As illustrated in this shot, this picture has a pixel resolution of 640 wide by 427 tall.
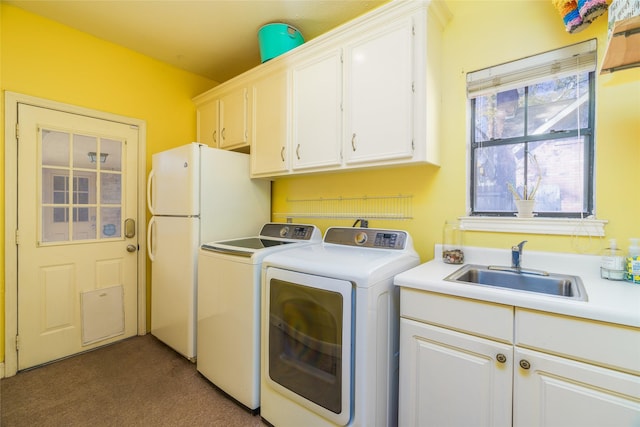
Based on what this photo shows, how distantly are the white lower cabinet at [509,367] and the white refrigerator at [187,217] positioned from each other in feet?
5.23

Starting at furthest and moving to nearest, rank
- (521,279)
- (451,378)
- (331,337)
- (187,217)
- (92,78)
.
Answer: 1. (92,78)
2. (187,217)
3. (521,279)
4. (331,337)
5. (451,378)

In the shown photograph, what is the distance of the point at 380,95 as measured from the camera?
1750 mm

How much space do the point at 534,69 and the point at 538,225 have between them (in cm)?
88

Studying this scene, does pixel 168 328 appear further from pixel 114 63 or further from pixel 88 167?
pixel 114 63

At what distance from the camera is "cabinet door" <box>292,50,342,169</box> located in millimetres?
1948

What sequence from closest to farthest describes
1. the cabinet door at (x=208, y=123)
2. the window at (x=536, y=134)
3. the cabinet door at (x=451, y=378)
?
→ the cabinet door at (x=451, y=378) → the window at (x=536, y=134) → the cabinet door at (x=208, y=123)

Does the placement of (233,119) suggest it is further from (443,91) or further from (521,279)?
(521,279)

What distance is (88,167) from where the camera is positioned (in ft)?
7.98

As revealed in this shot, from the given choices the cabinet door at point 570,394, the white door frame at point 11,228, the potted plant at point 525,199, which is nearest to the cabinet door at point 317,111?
the potted plant at point 525,199

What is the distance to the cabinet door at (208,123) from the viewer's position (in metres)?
2.87

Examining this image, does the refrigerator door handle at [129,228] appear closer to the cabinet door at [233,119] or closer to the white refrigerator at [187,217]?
the white refrigerator at [187,217]

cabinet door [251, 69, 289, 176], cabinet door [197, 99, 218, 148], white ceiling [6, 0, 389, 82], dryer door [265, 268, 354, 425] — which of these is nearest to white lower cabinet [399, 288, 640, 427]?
dryer door [265, 268, 354, 425]

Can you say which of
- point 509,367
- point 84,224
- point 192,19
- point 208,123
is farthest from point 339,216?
point 84,224

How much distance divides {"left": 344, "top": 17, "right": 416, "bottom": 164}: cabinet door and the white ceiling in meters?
0.54
